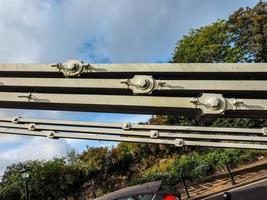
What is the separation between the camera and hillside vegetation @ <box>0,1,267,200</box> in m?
29.0

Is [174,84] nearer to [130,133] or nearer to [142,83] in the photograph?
[142,83]

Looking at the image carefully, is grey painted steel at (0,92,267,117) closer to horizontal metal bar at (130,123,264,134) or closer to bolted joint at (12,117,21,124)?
bolted joint at (12,117,21,124)

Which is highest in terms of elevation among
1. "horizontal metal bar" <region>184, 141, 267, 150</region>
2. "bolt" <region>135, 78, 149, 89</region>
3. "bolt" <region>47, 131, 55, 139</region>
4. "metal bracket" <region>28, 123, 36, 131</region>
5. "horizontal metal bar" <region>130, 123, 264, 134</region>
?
"bolt" <region>135, 78, 149, 89</region>

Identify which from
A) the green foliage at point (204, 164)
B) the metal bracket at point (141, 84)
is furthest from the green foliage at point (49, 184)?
the metal bracket at point (141, 84)

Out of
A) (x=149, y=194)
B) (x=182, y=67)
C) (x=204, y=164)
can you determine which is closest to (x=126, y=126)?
(x=182, y=67)

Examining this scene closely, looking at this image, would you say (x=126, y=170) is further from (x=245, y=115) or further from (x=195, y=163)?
(x=245, y=115)

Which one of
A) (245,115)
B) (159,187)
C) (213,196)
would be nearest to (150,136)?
(245,115)

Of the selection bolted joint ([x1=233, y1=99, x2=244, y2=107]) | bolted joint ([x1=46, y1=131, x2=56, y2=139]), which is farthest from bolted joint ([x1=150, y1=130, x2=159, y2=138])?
bolted joint ([x1=46, y1=131, x2=56, y2=139])

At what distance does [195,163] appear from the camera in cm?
2892

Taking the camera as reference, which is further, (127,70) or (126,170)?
(126,170)

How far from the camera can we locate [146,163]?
36625 mm

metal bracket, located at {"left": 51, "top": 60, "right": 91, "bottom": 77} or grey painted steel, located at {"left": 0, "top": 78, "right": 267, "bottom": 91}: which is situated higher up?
metal bracket, located at {"left": 51, "top": 60, "right": 91, "bottom": 77}

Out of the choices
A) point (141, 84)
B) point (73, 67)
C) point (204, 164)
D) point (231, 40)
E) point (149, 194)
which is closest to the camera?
point (141, 84)

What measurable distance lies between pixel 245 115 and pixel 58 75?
274cm
